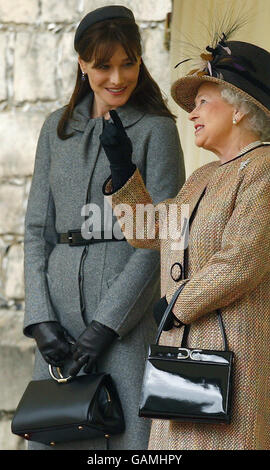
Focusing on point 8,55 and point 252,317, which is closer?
point 252,317

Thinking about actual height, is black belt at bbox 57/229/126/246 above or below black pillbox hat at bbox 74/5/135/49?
below

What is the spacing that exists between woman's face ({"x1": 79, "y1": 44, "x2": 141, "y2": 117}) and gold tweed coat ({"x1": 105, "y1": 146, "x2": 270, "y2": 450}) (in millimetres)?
732

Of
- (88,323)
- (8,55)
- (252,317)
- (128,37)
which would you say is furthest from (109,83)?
(8,55)

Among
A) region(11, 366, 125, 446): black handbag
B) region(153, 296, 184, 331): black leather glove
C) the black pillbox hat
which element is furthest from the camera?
the black pillbox hat

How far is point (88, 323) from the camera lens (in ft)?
10.9

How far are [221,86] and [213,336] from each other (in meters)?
0.74

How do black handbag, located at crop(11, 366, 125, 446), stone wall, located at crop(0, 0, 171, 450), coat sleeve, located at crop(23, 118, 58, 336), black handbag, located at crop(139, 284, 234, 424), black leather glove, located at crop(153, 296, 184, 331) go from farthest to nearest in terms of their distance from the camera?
stone wall, located at crop(0, 0, 171, 450), coat sleeve, located at crop(23, 118, 58, 336), black handbag, located at crop(11, 366, 125, 446), black leather glove, located at crop(153, 296, 184, 331), black handbag, located at crop(139, 284, 234, 424)

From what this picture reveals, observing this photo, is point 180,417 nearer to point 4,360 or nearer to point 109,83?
point 109,83

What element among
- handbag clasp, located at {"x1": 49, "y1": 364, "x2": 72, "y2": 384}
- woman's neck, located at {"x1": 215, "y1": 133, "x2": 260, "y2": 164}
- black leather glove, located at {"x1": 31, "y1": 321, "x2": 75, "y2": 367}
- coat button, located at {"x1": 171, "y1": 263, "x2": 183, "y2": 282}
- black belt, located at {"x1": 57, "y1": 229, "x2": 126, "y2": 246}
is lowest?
handbag clasp, located at {"x1": 49, "y1": 364, "x2": 72, "y2": 384}

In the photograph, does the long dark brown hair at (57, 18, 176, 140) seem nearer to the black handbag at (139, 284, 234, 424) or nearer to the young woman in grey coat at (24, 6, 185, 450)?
the young woman in grey coat at (24, 6, 185, 450)

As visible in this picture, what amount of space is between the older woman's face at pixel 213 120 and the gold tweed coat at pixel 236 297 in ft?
0.33

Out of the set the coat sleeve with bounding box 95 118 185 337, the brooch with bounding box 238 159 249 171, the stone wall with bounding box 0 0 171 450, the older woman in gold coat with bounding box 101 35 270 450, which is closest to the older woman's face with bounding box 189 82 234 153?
the older woman in gold coat with bounding box 101 35 270 450

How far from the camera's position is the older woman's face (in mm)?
2840

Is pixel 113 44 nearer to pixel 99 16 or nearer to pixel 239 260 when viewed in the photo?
pixel 99 16
